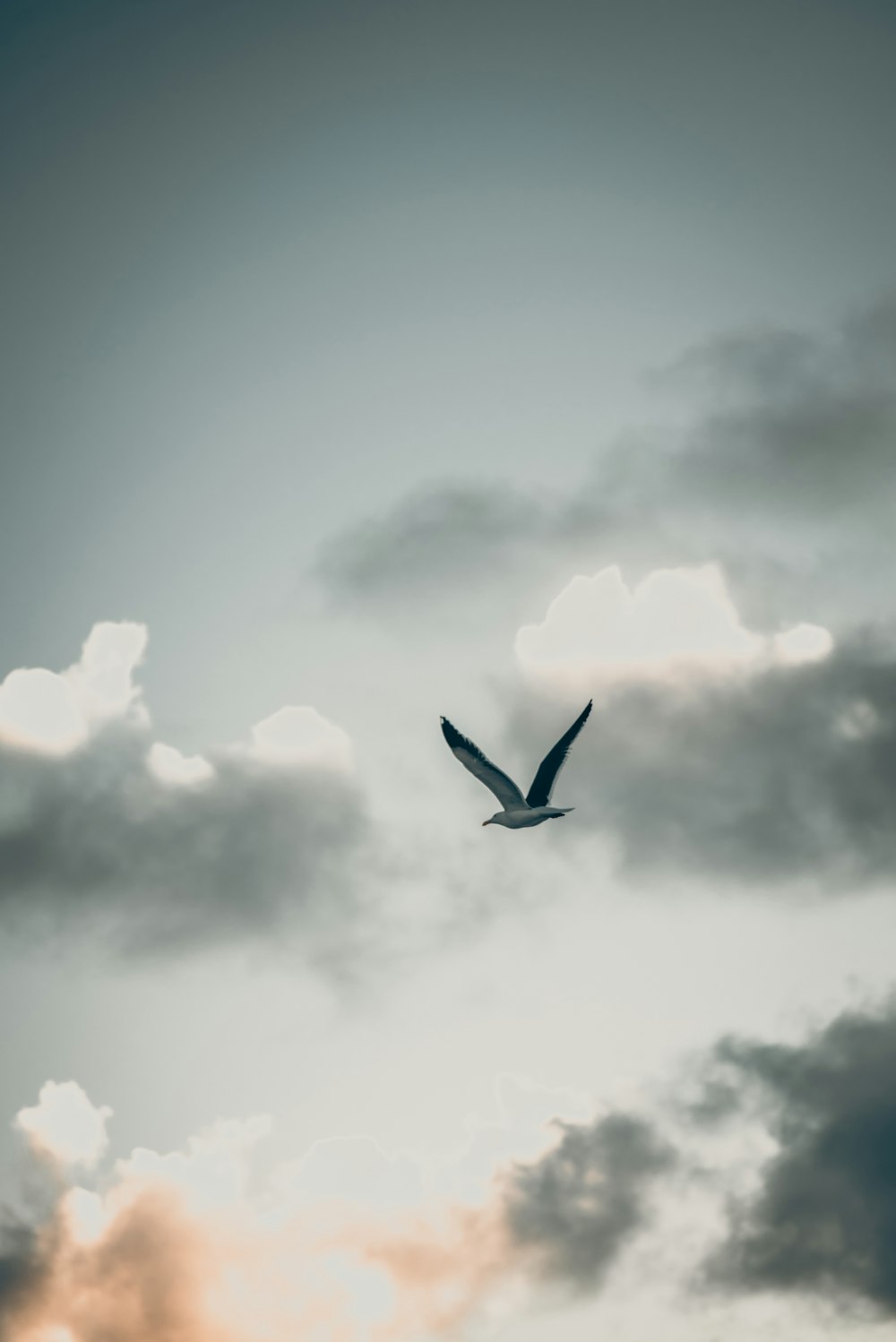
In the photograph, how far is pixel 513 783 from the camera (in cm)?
6412

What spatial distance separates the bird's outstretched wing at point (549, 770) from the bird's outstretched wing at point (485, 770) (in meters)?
1.08

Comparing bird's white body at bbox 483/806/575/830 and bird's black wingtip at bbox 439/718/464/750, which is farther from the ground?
bird's black wingtip at bbox 439/718/464/750

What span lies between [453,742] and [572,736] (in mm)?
7816

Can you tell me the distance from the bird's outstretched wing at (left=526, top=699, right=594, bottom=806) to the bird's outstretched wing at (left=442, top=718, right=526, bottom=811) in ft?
3.55

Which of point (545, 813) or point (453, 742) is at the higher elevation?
point (453, 742)

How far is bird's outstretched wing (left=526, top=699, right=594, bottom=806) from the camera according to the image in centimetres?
6097

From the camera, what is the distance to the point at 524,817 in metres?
63.2

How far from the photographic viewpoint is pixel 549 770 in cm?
6234

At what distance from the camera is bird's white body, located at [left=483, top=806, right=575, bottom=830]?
62.2 meters

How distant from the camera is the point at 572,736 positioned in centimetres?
6103

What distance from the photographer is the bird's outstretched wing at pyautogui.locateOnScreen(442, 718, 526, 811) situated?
210ft

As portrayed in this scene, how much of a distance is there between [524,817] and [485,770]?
12.4 ft

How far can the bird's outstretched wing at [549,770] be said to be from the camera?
200 ft

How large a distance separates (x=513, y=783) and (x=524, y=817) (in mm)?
2260
